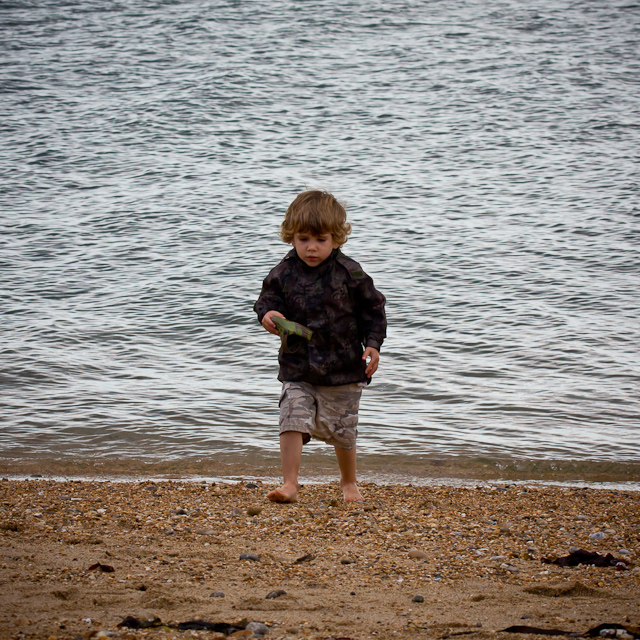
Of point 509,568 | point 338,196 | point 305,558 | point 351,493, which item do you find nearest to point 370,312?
point 351,493

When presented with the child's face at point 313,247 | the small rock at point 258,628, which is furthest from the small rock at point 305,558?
the child's face at point 313,247

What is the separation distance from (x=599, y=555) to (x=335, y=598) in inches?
47.6

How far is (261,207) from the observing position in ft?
53.2

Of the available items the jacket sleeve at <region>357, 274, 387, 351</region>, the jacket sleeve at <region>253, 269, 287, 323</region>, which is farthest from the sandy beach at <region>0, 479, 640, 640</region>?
the jacket sleeve at <region>253, 269, 287, 323</region>

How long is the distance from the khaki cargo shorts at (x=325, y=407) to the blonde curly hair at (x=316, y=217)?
2.56 feet

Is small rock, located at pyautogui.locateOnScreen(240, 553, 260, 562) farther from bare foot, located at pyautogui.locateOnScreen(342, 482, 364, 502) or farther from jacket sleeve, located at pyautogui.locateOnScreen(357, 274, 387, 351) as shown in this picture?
jacket sleeve, located at pyautogui.locateOnScreen(357, 274, 387, 351)

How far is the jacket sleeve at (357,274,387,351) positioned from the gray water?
5.23ft

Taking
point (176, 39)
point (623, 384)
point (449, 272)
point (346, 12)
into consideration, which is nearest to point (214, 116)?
point (176, 39)

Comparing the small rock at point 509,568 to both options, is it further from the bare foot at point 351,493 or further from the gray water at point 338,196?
the gray water at point 338,196

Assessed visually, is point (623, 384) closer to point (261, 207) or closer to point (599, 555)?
point (599, 555)

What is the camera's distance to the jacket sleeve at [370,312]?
13.5ft

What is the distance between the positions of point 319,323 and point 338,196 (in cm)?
1356

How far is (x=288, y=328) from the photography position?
397 centimetres

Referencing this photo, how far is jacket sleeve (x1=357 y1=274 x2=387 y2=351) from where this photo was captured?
4109 mm
